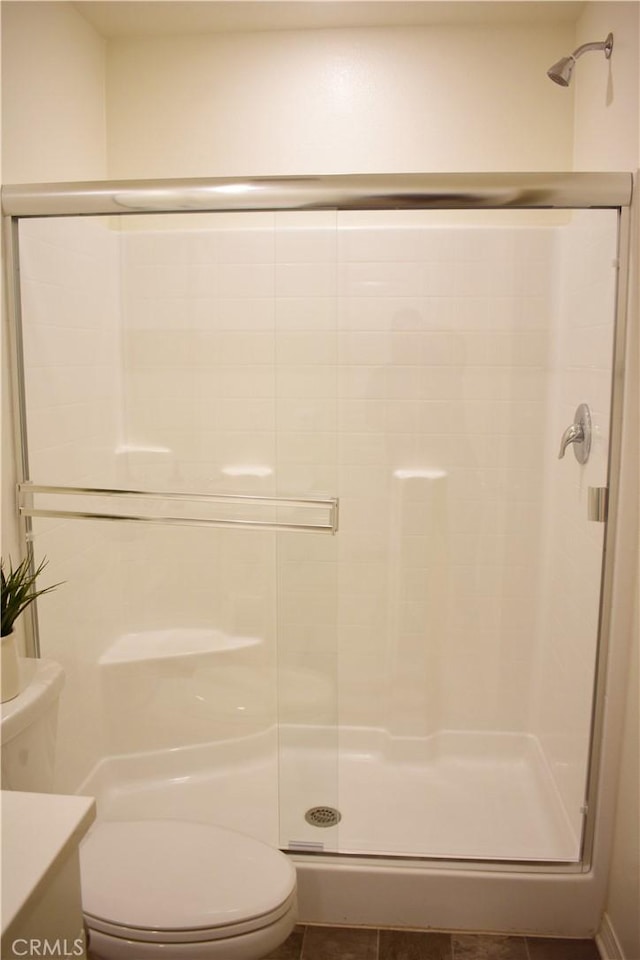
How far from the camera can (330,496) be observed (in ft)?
6.40

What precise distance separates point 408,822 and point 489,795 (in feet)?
0.98

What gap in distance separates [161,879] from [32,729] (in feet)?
1.32

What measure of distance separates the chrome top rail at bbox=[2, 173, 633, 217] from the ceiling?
96 centimetres

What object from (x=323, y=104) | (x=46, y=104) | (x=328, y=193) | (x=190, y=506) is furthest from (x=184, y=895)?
(x=323, y=104)

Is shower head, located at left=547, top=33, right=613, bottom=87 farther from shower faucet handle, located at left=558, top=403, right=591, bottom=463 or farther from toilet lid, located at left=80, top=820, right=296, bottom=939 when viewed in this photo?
toilet lid, located at left=80, top=820, right=296, bottom=939

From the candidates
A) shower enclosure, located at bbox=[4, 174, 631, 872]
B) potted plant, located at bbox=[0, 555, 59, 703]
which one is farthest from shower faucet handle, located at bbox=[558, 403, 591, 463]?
potted plant, located at bbox=[0, 555, 59, 703]

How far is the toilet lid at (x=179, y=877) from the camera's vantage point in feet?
4.42

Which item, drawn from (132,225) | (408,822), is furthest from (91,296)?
(408,822)

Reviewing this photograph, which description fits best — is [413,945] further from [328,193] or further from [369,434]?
[328,193]

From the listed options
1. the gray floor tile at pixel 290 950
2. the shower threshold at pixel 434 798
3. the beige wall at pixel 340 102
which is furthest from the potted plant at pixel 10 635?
the beige wall at pixel 340 102

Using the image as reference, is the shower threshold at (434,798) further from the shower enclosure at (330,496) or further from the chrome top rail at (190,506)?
the chrome top rail at (190,506)

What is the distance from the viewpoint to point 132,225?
2111 mm

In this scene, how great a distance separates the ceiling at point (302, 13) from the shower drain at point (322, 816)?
7.94 ft

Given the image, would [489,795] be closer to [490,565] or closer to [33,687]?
[490,565]
